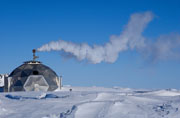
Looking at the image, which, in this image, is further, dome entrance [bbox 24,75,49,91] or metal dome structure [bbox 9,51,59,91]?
metal dome structure [bbox 9,51,59,91]

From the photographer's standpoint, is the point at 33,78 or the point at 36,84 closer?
the point at 36,84

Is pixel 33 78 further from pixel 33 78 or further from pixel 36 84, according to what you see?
pixel 36 84

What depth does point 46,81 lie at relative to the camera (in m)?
34.6

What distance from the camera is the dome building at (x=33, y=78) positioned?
33.9 metres

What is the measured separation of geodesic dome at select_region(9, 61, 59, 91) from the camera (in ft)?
111

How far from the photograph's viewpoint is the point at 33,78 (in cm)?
3450

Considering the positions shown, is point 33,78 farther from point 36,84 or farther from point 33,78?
point 36,84

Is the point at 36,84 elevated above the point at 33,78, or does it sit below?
below

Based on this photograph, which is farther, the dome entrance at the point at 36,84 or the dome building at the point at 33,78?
the dome building at the point at 33,78

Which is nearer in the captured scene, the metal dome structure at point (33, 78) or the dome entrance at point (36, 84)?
the dome entrance at point (36, 84)

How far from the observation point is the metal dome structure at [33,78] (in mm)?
33875

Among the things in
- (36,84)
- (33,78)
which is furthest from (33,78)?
(36,84)

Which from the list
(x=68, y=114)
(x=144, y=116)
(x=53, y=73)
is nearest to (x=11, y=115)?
(x=68, y=114)

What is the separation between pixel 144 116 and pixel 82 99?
5.19 metres
